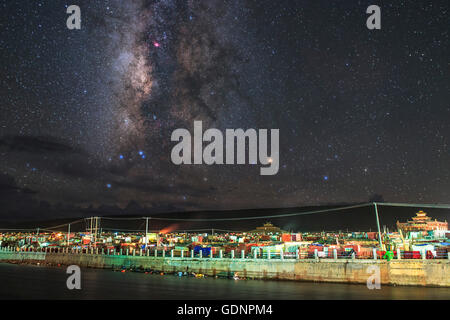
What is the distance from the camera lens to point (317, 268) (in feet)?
102

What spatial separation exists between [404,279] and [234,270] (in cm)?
1664

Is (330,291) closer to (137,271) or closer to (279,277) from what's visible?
(279,277)

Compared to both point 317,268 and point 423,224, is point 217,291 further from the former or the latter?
point 423,224

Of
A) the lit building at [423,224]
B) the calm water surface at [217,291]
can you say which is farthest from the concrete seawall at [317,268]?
the lit building at [423,224]

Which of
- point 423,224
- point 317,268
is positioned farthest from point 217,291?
point 423,224

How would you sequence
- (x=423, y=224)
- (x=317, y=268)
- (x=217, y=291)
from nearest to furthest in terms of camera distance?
(x=217, y=291)
(x=317, y=268)
(x=423, y=224)

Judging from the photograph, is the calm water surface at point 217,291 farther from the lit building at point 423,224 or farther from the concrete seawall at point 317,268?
the lit building at point 423,224

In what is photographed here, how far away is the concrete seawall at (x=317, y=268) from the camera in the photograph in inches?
1038

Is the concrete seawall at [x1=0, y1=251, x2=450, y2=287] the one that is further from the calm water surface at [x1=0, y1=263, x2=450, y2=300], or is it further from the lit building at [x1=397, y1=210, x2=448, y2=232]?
the lit building at [x1=397, y1=210, x2=448, y2=232]

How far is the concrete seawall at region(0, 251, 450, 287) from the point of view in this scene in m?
26.4
